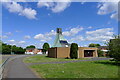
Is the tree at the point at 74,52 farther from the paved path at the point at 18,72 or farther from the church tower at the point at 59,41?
the paved path at the point at 18,72

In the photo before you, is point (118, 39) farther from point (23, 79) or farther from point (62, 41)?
point (62, 41)

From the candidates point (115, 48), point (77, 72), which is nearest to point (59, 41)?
point (115, 48)

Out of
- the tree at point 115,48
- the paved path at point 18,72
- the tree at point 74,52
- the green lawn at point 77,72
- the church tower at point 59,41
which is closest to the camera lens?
the paved path at point 18,72

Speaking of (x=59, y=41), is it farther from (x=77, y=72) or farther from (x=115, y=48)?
(x=77, y=72)

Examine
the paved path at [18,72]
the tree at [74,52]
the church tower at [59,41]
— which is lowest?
the paved path at [18,72]

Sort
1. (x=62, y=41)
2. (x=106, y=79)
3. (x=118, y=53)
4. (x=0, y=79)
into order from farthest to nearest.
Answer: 1. (x=62, y=41)
2. (x=118, y=53)
3. (x=106, y=79)
4. (x=0, y=79)

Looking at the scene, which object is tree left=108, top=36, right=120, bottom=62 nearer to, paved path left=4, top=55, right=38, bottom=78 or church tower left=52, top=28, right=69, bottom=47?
paved path left=4, top=55, right=38, bottom=78

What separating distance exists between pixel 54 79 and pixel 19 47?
73370 millimetres

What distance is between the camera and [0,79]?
8969 mm

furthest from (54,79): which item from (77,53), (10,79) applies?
(77,53)

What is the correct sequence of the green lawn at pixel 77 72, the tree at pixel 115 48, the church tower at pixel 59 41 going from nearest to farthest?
1. the green lawn at pixel 77 72
2. the tree at pixel 115 48
3. the church tower at pixel 59 41

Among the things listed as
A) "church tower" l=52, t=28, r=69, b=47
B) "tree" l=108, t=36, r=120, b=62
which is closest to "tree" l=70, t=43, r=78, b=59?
"church tower" l=52, t=28, r=69, b=47

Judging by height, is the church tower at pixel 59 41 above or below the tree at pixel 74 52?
above

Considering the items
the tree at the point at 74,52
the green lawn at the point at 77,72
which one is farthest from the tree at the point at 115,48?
the tree at the point at 74,52
